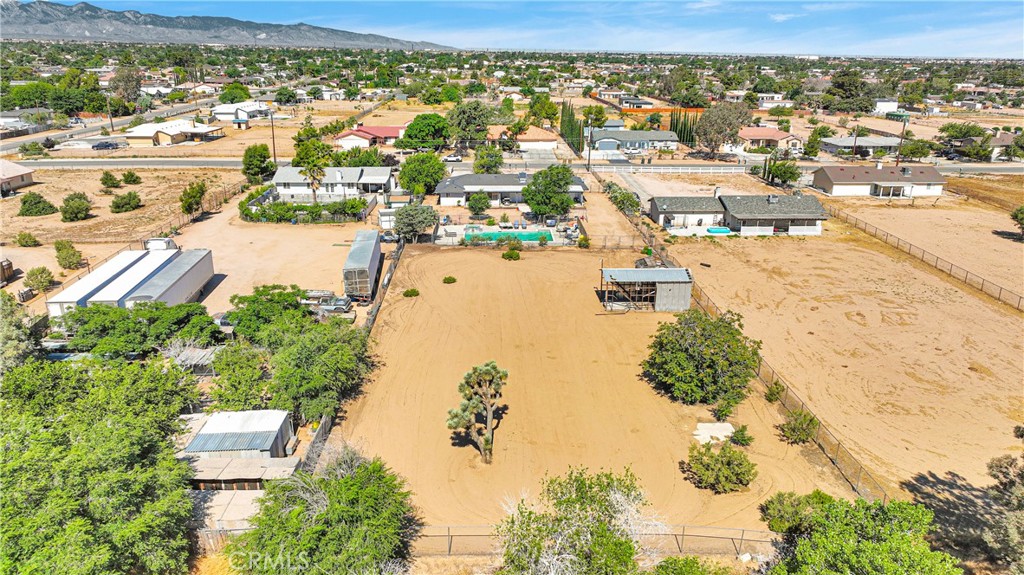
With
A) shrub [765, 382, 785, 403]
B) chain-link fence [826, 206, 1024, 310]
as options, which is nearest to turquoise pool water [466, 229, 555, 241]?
shrub [765, 382, 785, 403]

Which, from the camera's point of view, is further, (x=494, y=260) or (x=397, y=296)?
(x=494, y=260)

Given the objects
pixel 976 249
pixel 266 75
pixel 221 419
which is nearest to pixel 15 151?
pixel 221 419

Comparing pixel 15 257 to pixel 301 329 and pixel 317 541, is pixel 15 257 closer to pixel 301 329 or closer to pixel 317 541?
pixel 301 329

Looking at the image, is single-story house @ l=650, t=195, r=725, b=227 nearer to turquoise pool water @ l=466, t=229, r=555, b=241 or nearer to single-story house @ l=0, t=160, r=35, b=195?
turquoise pool water @ l=466, t=229, r=555, b=241

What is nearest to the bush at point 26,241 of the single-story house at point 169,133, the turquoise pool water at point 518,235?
the turquoise pool water at point 518,235

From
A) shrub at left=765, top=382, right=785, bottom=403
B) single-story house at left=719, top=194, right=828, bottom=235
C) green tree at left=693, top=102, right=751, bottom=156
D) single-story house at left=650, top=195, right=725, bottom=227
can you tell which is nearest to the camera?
shrub at left=765, top=382, right=785, bottom=403

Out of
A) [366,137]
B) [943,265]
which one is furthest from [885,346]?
[366,137]

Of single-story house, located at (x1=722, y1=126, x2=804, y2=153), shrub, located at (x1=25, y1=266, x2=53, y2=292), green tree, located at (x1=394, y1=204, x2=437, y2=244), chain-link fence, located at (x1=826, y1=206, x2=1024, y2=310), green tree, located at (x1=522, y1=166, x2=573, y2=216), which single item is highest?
single-story house, located at (x1=722, y1=126, x2=804, y2=153)
